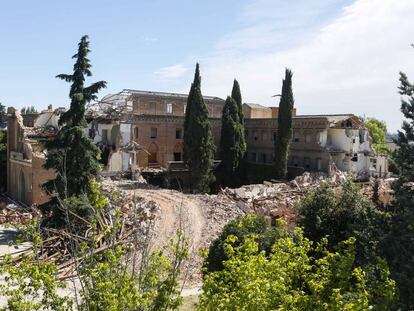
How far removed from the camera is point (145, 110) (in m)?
48.5

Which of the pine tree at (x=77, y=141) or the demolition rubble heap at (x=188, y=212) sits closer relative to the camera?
the demolition rubble heap at (x=188, y=212)

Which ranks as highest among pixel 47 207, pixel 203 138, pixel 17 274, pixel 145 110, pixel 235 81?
pixel 235 81

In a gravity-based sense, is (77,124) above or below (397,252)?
above

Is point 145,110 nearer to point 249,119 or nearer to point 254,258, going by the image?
point 249,119

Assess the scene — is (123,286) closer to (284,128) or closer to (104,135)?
(284,128)

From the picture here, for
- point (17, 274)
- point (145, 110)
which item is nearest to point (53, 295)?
point (17, 274)

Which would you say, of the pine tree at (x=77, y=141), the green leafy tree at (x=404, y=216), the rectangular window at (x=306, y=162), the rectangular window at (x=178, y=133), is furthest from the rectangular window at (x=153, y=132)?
the green leafy tree at (x=404, y=216)

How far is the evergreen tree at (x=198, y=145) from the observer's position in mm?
40406

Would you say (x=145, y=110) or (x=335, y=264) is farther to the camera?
(x=145, y=110)

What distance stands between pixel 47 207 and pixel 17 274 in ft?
62.8

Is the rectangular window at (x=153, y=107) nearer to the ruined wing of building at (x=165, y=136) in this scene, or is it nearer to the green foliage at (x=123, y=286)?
the ruined wing of building at (x=165, y=136)

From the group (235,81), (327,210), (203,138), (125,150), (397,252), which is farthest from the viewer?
(235,81)

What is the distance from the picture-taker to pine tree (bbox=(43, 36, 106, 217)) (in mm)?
24859

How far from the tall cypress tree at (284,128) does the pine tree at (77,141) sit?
23.2 m
